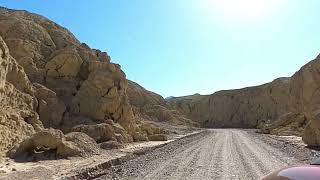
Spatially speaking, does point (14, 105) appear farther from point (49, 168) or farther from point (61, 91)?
point (61, 91)

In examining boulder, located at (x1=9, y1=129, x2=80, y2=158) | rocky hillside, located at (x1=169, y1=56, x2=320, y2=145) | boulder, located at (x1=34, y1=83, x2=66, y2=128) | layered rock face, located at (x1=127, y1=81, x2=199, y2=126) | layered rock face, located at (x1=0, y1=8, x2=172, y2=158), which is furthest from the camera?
rocky hillside, located at (x1=169, y1=56, x2=320, y2=145)

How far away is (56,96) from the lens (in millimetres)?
33812

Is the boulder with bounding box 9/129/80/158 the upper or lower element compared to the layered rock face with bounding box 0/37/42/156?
lower

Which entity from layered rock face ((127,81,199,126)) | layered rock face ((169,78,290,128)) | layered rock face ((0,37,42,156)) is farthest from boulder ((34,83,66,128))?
layered rock face ((169,78,290,128))

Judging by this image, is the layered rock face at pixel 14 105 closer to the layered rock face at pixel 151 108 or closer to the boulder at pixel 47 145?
the boulder at pixel 47 145

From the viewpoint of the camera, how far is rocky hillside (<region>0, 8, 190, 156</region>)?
22188 mm

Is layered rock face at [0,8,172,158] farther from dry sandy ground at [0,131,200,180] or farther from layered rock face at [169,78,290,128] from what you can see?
layered rock face at [169,78,290,128]

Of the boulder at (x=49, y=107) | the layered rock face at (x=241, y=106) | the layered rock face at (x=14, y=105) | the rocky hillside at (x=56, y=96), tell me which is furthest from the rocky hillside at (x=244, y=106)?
the layered rock face at (x=14, y=105)

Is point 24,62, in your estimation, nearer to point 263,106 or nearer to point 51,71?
A: point 51,71

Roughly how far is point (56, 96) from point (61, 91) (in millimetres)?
2541

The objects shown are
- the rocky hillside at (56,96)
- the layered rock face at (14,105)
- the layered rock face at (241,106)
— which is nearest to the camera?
the layered rock face at (14,105)

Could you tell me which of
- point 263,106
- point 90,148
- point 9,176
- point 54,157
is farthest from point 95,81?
point 263,106

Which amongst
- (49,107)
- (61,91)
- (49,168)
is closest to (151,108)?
(61,91)

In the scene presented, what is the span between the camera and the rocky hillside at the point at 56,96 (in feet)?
72.8
